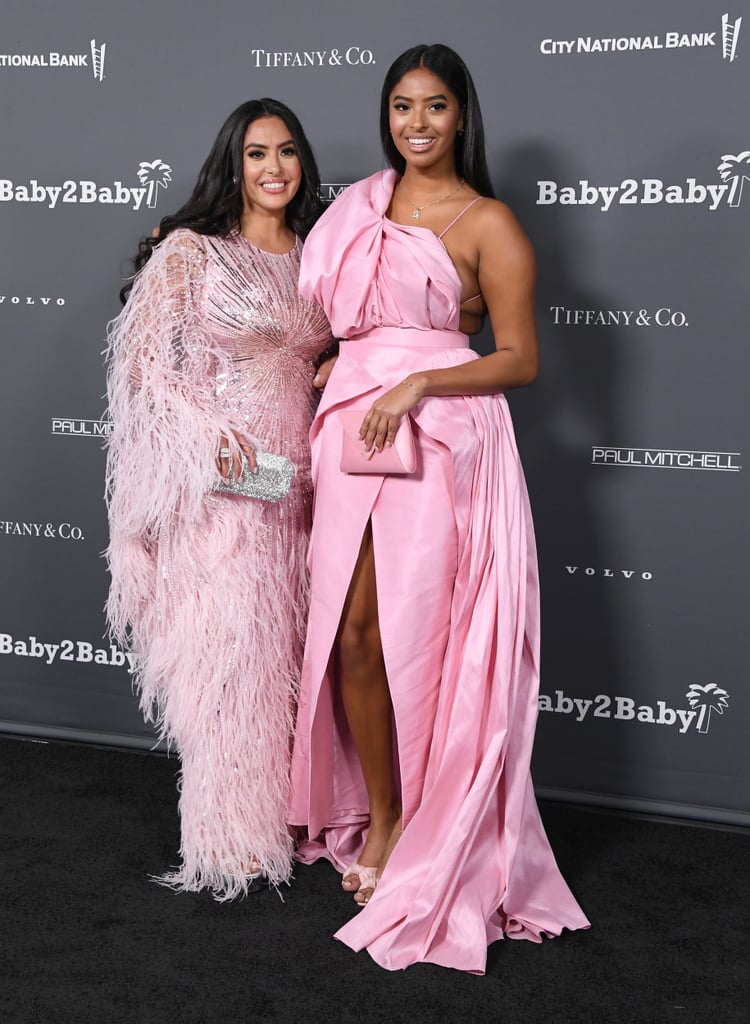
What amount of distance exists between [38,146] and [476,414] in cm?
198

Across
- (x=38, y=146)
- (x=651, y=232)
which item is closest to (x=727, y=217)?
(x=651, y=232)

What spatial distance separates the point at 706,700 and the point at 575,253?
4.47 feet

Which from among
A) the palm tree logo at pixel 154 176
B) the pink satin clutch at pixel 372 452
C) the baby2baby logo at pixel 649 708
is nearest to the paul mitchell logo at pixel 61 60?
the palm tree logo at pixel 154 176

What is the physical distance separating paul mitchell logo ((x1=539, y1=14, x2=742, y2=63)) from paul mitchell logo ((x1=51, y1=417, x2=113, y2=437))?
71.1 inches

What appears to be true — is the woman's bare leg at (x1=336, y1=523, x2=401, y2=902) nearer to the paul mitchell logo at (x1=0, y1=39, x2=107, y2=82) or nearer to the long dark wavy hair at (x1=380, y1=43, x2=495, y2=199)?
the long dark wavy hair at (x1=380, y1=43, x2=495, y2=199)

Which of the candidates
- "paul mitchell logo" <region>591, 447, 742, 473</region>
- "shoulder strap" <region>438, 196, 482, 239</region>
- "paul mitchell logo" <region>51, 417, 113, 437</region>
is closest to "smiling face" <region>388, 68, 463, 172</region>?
"shoulder strap" <region>438, 196, 482, 239</region>

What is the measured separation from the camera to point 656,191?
10.3 feet

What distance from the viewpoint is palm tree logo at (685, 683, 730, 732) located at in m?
3.29

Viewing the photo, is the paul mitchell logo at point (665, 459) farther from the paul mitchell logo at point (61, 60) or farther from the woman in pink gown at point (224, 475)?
the paul mitchell logo at point (61, 60)

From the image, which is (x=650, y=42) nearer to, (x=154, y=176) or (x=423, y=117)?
(x=423, y=117)

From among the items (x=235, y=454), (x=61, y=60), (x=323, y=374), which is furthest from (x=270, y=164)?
(x=61, y=60)

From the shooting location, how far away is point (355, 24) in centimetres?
333

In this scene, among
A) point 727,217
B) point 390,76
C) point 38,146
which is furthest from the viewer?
point 38,146

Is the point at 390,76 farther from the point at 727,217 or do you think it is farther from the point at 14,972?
the point at 14,972
